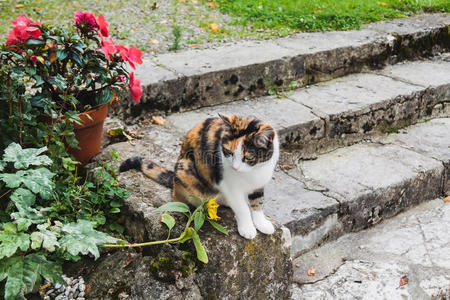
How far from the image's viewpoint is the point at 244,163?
1.97m

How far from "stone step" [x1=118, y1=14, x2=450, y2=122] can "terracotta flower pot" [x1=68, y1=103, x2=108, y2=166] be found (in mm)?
648

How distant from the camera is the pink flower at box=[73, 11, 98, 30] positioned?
245 centimetres

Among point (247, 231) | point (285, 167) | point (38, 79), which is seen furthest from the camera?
point (285, 167)

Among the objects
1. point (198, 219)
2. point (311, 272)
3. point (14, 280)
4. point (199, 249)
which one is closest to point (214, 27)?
point (311, 272)

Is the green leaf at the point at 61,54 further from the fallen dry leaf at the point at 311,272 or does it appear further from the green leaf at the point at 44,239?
the fallen dry leaf at the point at 311,272

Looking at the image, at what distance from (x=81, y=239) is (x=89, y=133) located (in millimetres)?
855

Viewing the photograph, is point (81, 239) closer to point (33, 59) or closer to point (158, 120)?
point (33, 59)

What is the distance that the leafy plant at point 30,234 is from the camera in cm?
176

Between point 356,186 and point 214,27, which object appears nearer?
point 356,186

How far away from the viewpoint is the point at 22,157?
2.01 metres

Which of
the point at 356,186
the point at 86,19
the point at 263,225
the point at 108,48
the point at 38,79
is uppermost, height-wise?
the point at 86,19

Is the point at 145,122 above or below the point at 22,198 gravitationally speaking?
below

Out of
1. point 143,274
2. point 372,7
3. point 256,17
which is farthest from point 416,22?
point 143,274

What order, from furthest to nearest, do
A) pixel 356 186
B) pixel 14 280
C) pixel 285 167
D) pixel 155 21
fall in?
pixel 155 21, pixel 285 167, pixel 356 186, pixel 14 280
